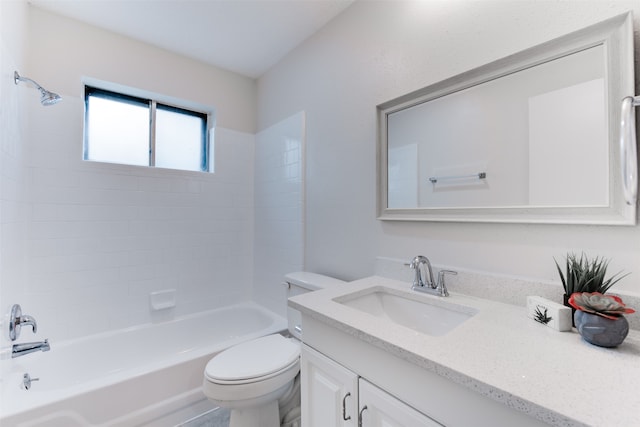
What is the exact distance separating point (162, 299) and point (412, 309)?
1911mm

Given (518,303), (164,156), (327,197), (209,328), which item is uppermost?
(164,156)

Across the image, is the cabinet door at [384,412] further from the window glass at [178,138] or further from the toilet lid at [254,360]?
the window glass at [178,138]

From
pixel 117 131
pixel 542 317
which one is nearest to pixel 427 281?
pixel 542 317

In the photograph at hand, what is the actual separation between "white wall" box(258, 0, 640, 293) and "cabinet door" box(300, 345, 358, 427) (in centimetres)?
66

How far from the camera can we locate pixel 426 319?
1128mm

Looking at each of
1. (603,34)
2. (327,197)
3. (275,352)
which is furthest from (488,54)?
(275,352)

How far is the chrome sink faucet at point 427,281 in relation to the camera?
1143mm

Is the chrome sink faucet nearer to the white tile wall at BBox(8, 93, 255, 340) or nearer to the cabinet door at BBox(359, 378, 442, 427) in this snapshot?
the cabinet door at BBox(359, 378, 442, 427)

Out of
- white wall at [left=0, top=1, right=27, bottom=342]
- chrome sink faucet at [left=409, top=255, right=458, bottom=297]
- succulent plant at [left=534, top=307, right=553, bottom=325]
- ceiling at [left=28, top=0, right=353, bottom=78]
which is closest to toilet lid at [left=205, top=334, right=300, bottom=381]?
chrome sink faucet at [left=409, top=255, right=458, bottom=297]

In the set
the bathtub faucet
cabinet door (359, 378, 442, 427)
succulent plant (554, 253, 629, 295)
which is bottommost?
the bathtub faucet

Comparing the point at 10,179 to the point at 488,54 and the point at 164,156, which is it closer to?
the point at 164,156

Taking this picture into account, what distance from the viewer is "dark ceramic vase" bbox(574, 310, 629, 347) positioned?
66cm

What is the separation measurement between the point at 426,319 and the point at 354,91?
131 cm

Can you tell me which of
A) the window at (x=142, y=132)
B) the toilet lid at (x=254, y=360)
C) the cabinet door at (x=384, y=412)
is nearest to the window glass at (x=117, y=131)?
the window at (x=142, y=132)
